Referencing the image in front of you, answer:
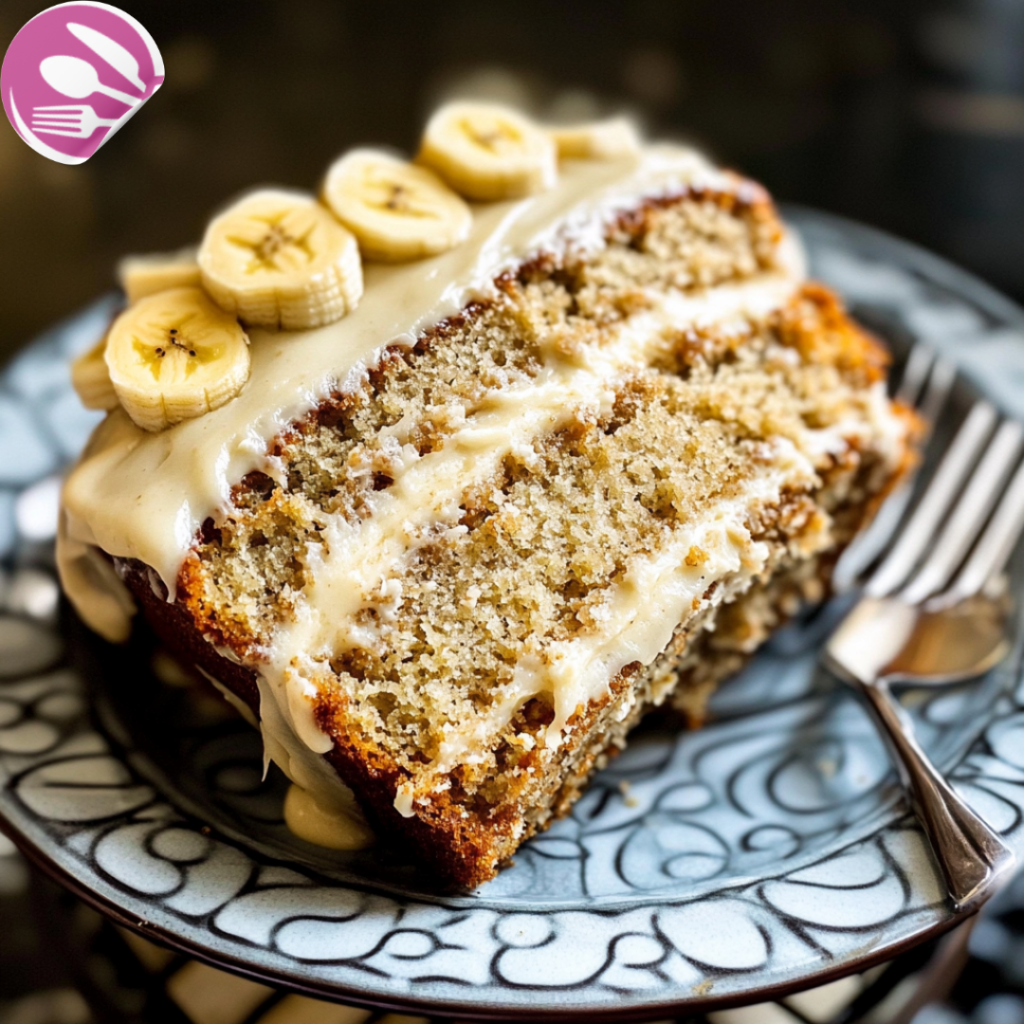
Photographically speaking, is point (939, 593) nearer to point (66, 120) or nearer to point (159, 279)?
point (159, 279)

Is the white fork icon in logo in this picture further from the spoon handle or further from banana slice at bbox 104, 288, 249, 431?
banana slice at bbox 104, 288, 249, 431

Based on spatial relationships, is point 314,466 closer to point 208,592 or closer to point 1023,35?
point 208,592

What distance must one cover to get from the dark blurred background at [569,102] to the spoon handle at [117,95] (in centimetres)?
303

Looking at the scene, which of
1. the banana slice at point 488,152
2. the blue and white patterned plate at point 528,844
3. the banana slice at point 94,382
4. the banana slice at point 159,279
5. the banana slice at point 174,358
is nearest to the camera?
the blue and white patterned plate at point 528,844

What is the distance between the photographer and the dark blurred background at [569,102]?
16.4ft

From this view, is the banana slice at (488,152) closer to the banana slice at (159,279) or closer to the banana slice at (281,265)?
the banana slice at (281,265)

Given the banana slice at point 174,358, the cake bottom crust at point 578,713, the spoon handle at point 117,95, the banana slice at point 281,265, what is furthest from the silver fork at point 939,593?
the spoon handle at point 117,95

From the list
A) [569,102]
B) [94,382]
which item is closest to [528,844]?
[94,382]

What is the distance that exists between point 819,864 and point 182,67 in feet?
14.8

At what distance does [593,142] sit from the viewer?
289 centimetres

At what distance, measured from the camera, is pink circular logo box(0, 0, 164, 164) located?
6.46 ft

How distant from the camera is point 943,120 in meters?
5.10

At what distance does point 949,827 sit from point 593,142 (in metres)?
1.80

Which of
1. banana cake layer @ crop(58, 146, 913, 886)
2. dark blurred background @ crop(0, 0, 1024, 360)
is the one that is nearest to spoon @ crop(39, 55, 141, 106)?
banana cake layer @ crop(58, 146, 913, 886)
